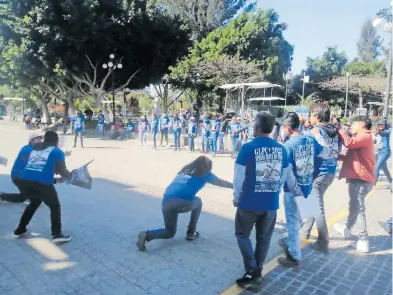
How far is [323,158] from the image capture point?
14.3 feet

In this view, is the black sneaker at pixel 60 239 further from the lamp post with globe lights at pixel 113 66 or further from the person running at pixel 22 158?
the lamp post with globe lights at pixel 113 66

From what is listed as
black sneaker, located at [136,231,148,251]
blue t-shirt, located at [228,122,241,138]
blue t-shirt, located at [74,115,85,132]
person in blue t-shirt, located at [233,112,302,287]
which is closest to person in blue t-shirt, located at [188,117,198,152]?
blue t-shirt, located at [228,122,241,138]

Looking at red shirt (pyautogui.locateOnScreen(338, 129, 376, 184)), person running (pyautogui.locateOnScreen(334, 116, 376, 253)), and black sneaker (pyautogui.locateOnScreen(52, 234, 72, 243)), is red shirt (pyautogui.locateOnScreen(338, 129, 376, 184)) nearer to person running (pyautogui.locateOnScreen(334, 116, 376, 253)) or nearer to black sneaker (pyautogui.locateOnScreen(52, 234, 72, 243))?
person running (pyautogui.locateOnScreen(334, 116, 376, 253))

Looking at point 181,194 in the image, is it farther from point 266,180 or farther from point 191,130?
point 191,130

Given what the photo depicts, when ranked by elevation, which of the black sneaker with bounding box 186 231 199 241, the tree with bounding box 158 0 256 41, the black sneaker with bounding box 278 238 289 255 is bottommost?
the black sneaker with bounding box 186 231 199 241

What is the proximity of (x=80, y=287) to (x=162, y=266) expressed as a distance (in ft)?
2.95

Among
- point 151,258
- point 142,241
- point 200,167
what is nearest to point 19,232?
point 142,241

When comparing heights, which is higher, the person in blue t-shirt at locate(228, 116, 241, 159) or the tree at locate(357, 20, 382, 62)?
the tree at locate(357, 20, 382, 62)

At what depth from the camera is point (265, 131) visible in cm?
336

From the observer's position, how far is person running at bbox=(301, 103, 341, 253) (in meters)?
4.30

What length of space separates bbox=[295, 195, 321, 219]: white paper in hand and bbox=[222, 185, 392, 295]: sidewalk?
0.62 metres

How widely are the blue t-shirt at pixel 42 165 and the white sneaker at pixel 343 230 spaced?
156 inches

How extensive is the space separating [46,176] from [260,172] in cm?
265

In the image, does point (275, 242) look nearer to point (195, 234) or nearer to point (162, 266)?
point (195, 234)
